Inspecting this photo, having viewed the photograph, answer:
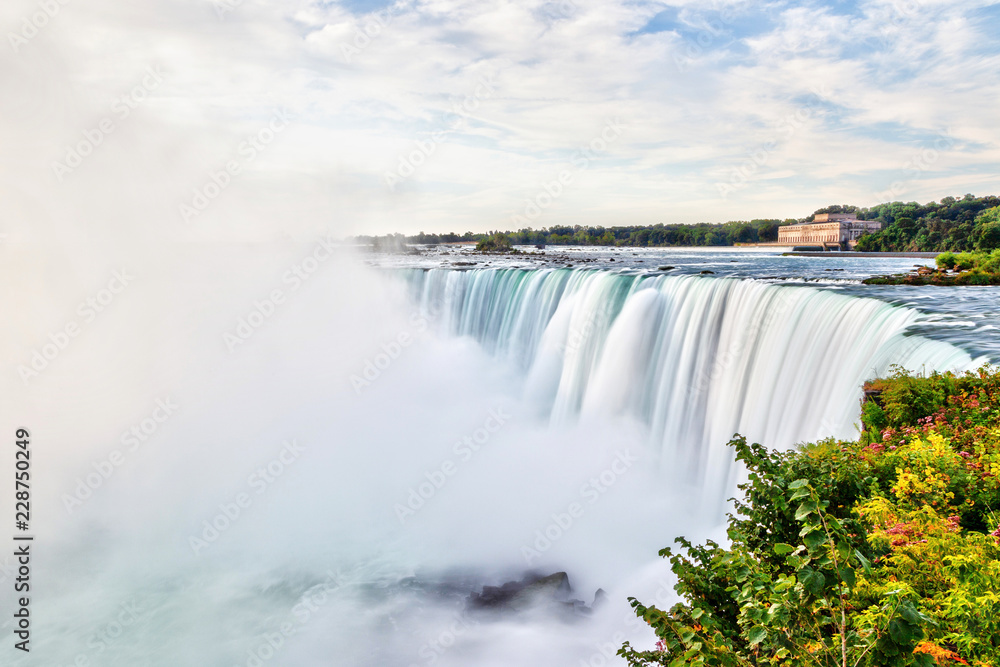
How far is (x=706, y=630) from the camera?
4.10 m

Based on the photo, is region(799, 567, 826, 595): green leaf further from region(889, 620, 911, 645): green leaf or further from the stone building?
the stone building

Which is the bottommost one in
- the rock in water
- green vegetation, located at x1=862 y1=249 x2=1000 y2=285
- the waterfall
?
the rock in water

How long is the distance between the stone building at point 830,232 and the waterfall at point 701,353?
48.3 meters

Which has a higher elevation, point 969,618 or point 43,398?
point 969,618

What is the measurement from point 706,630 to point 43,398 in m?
20.3

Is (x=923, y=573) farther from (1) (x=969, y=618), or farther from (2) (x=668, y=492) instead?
(2) (x=668, y=492)

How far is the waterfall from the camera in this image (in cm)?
1107

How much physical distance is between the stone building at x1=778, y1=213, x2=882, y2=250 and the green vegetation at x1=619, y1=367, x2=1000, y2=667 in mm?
62279

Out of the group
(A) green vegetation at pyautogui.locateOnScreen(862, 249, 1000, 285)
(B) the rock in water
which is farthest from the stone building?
(B) the rock in water

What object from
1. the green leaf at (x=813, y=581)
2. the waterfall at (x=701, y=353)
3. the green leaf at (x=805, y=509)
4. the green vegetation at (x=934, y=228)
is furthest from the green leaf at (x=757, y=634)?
the green vegetation at (x=934, y=228)

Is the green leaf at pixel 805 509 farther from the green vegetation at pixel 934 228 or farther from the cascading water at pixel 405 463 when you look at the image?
the green vegetation at pixel 934 228

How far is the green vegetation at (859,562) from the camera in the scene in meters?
2.78

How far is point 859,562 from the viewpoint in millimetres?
3893

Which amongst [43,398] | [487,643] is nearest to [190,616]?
[487,643]
